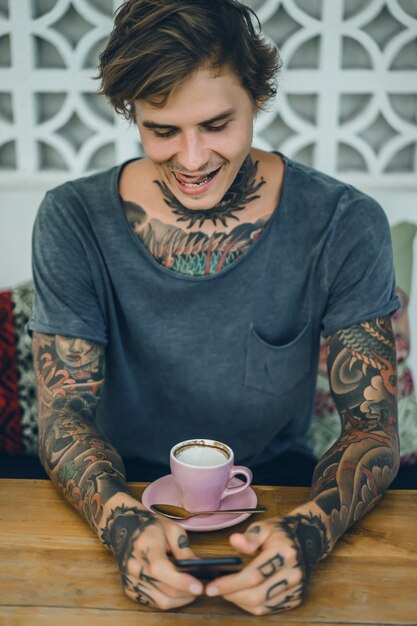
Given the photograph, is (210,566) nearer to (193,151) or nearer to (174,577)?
(174,577)

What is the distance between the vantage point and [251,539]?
1.02 metres

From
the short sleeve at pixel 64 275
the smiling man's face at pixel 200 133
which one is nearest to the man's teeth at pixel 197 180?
the smiling man's face at pixel 200 133

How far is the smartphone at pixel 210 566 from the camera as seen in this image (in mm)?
961

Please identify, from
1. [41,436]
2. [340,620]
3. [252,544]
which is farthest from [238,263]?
[340,620]

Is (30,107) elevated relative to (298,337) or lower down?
elevated

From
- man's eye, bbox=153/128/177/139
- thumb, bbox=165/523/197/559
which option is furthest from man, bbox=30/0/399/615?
thumb, bbox=165/523/197/559

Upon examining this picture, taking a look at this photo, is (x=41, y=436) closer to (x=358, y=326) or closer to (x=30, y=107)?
(x=358, y=326)

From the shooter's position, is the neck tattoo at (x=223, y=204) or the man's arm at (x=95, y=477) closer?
the man's arm at (x=95, y=477)

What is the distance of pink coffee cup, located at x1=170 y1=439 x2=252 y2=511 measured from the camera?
1.10m

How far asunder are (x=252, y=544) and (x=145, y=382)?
0.65m

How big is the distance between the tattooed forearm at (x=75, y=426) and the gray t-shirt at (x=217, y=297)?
49 mm

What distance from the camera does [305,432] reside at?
1.82 metres

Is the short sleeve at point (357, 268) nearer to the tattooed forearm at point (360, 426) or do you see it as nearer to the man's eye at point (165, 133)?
the tattooed forearm at point (360, 426)

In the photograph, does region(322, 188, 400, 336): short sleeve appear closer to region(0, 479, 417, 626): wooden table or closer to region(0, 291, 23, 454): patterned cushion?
region(0, 479, 417, 626): wooden table
